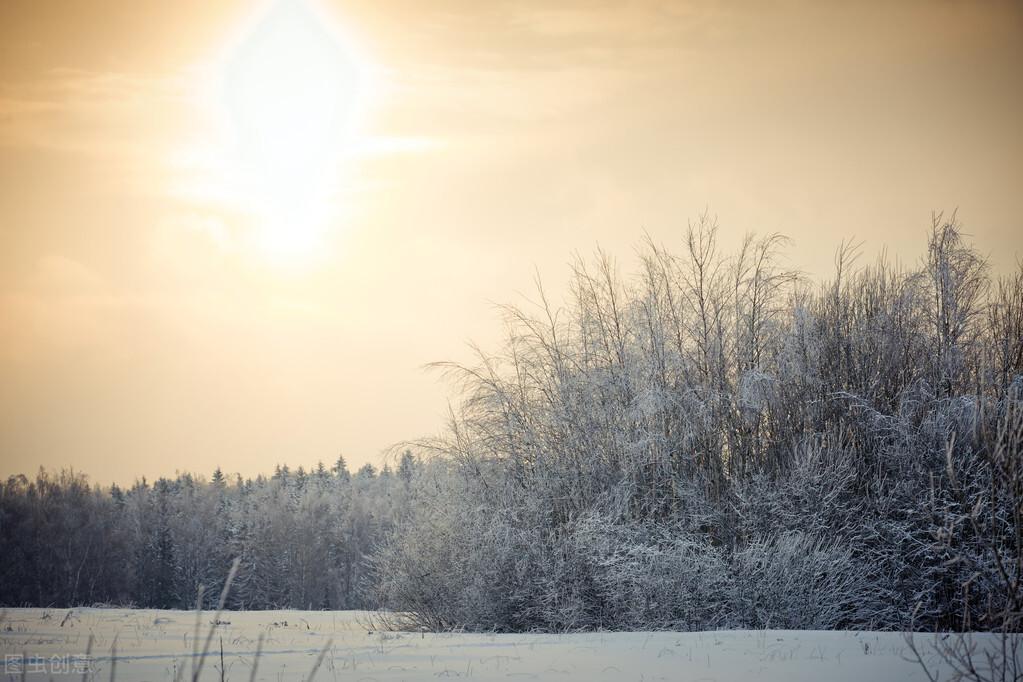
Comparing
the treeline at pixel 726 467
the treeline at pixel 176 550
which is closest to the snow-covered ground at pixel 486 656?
the treeline at pixel 726 467

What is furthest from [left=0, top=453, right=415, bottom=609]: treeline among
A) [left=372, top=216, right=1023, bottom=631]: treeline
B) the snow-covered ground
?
the snow-covered ground

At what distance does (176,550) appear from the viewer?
224 ft

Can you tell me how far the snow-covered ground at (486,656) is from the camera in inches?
367

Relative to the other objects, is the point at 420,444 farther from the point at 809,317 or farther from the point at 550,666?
the point at 550,666

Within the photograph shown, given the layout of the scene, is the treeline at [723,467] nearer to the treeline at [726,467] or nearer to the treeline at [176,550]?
the treeline at [726,467]

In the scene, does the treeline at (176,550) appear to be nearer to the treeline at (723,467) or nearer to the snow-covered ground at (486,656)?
the treeline at (723,467)

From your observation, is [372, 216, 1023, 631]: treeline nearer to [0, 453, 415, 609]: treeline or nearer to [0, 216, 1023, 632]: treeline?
[0, 216, 1023, 632]: treeline

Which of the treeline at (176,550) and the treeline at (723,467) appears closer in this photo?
the treeline at (723,467)

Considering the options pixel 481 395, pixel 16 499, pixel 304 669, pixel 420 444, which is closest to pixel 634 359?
pixel 481 395

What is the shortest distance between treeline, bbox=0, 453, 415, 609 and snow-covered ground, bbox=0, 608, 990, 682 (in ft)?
158

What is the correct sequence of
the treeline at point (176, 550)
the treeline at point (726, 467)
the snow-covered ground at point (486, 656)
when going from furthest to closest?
the treeline at point (176, 550) < the treeline at point (726, 467) < the snow-covered ground at point (486, 656)

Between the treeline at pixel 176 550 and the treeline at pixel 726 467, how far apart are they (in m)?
41.2

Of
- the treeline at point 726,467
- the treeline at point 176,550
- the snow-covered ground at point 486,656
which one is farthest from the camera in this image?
the treeline at point 176,550

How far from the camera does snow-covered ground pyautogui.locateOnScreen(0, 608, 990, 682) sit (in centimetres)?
933
